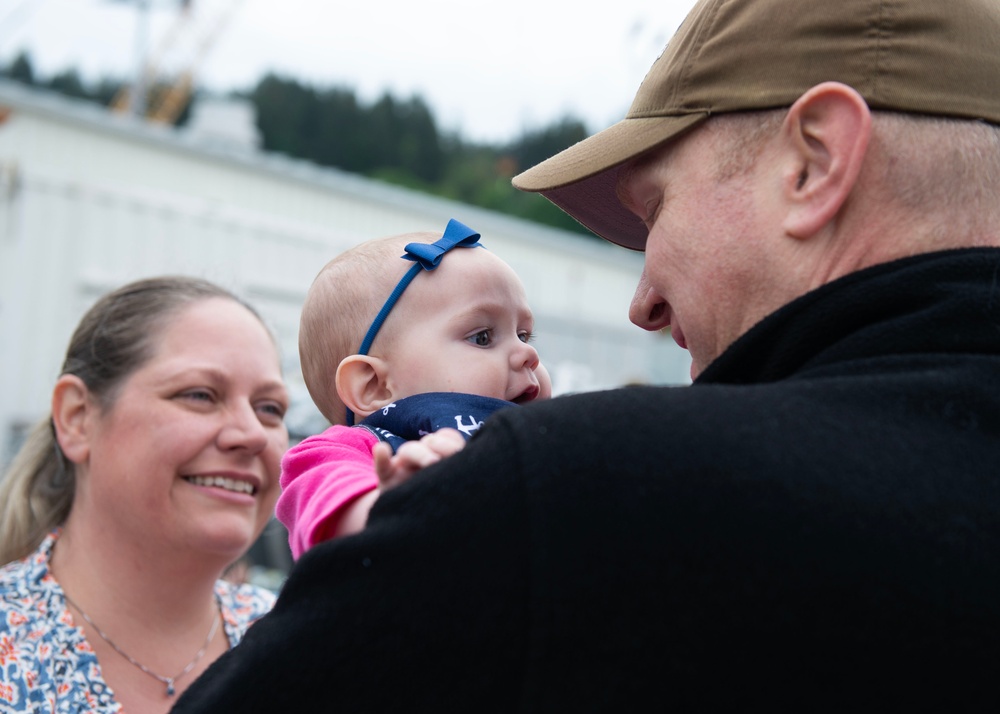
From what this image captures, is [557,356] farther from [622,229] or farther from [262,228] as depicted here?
[622,229]

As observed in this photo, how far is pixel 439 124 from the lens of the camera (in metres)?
70.9

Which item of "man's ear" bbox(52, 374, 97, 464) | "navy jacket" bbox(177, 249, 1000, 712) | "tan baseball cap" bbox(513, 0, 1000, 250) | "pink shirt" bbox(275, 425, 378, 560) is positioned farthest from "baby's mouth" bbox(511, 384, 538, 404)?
"man's ear" bbox(52, 374, 97, 464)

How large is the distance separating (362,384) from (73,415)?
1.26 m

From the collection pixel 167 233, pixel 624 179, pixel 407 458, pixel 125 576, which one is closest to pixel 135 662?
pixel 125 576

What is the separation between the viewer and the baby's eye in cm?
203

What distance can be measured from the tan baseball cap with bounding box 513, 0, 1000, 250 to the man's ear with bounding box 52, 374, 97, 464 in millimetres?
1885

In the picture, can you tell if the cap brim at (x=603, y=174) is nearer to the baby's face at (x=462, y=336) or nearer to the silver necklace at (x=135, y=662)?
the baby's face at (x=462, y=336)

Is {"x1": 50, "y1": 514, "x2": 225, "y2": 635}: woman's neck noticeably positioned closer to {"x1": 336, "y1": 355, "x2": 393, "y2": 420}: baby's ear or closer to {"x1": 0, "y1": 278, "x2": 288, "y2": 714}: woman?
{"x1": 0, "y1": 278, "x2": 288, "y2": 714}: woman

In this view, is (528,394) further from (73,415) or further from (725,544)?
(73,415)

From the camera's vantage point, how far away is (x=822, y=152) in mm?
1388

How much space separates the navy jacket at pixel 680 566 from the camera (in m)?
1.00

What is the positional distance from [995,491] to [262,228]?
8.86 metres

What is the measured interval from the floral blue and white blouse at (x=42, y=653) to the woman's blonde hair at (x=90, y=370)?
9.2 inches

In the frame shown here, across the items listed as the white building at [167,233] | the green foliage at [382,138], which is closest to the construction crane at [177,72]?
the green foliage at [382,138]
